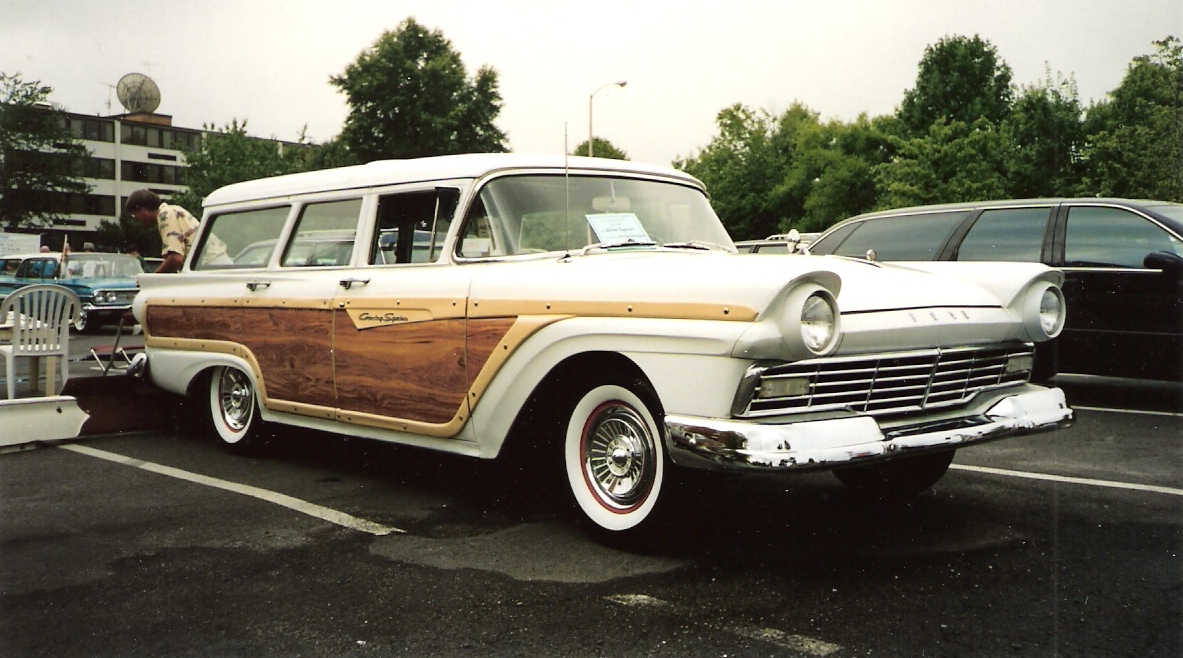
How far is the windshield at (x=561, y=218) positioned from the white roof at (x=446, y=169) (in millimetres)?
78

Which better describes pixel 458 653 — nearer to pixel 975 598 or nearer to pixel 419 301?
pixel 975 598

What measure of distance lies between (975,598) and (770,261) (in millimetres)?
1384

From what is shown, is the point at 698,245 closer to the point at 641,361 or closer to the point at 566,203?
the point at 566,203

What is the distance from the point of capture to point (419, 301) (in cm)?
485

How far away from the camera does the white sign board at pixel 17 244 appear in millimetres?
32534

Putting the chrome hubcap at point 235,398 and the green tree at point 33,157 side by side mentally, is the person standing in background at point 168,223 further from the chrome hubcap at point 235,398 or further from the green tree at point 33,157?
the green tree at point 33,157

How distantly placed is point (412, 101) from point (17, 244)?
15.8 m

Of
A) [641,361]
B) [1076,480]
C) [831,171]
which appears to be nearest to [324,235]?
[641,361]

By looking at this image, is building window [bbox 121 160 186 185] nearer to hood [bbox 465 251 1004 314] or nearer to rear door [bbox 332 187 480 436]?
rear door [bbox 332 187 480 436]

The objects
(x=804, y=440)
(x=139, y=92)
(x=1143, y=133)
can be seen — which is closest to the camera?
(x=804, y=440)

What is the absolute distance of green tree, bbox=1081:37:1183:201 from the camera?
20.3 meters

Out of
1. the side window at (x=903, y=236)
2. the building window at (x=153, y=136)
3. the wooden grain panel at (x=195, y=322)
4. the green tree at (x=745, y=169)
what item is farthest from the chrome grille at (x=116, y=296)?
the building window at (x=153, y=136)

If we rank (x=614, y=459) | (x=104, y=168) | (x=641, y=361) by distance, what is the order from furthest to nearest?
(x=104, y=168) → (x=614, y=459) → (x=641, y=361)

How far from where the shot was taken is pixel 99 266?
19.8 meters
